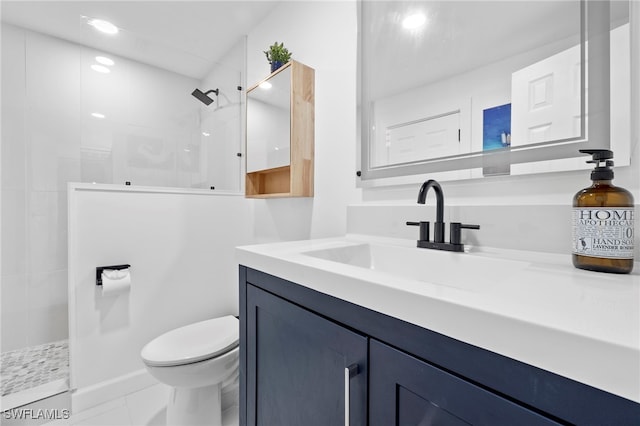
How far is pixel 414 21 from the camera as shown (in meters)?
1.08

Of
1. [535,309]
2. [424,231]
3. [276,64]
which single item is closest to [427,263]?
[424,231]

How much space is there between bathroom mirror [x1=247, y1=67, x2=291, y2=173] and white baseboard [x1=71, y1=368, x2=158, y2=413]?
136 cm

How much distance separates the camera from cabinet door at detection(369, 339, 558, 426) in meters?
0.37

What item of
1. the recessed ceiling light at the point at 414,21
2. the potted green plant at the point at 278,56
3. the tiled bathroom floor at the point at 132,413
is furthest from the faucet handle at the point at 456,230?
the tiled bathroom floor at the point at 132,413

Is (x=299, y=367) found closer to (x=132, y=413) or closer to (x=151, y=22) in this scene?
(x=132, y=413)

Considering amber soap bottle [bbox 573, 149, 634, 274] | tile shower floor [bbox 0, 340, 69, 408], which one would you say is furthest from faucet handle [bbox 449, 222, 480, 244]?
tile shower floor [bbox 0, 340, 69, 408]

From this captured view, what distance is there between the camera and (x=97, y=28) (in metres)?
1.68

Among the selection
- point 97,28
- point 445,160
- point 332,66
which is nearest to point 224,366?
point 445,160

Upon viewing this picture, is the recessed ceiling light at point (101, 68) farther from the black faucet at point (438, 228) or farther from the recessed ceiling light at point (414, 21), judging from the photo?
the black faucet at point (438, 228)

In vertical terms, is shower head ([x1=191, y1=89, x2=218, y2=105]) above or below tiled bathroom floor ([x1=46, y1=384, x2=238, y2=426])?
above

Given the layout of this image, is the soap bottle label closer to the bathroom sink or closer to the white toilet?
the bathroom sink

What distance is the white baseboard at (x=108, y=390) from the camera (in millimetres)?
1441

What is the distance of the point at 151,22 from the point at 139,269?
5.43 ft

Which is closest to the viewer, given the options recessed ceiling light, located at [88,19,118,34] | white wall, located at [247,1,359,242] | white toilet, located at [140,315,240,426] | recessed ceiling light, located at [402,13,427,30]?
recessed ceiling light, located at [402,13,427,30]
